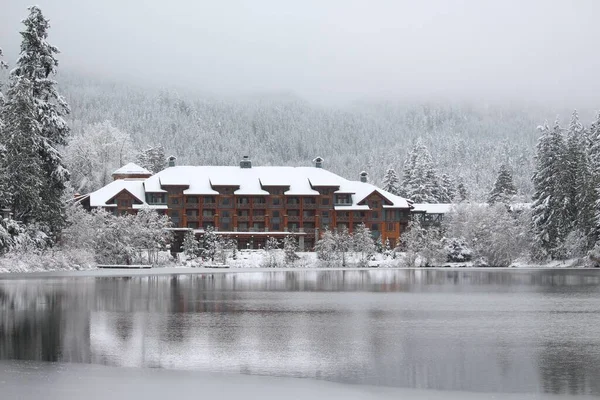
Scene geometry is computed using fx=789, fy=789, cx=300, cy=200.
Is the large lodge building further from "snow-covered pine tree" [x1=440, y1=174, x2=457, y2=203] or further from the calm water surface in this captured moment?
the calm water surface

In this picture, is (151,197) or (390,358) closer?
(390,358)

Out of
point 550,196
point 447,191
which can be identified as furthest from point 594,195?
point 447,191

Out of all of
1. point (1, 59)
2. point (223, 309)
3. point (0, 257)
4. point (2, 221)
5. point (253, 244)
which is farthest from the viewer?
point (253, 244)

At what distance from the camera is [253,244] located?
9950 centimetres

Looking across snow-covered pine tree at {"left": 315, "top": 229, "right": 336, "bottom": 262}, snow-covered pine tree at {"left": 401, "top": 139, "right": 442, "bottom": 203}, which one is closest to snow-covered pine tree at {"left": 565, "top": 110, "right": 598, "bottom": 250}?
snow-covered pine tree at {"left": 315, "top": 229, "right": 336, "bottom": 262}

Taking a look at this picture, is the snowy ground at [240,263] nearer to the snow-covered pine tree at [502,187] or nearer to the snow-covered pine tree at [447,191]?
the snow-covered pine tree at [502,187]

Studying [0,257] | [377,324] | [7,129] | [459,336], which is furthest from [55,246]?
[459,336]

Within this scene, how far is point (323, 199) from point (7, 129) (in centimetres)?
5194

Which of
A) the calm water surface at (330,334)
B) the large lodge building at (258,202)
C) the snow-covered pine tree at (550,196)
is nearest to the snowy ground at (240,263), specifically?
the snow-covered pine tree at (550,196)

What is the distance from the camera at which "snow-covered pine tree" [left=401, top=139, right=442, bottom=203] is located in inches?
5054

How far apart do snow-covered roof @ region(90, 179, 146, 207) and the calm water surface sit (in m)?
55.7

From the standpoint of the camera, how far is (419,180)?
129750mm

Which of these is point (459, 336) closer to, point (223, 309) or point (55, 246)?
point (223, 309)

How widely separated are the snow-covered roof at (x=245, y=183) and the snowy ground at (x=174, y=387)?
272 feet
